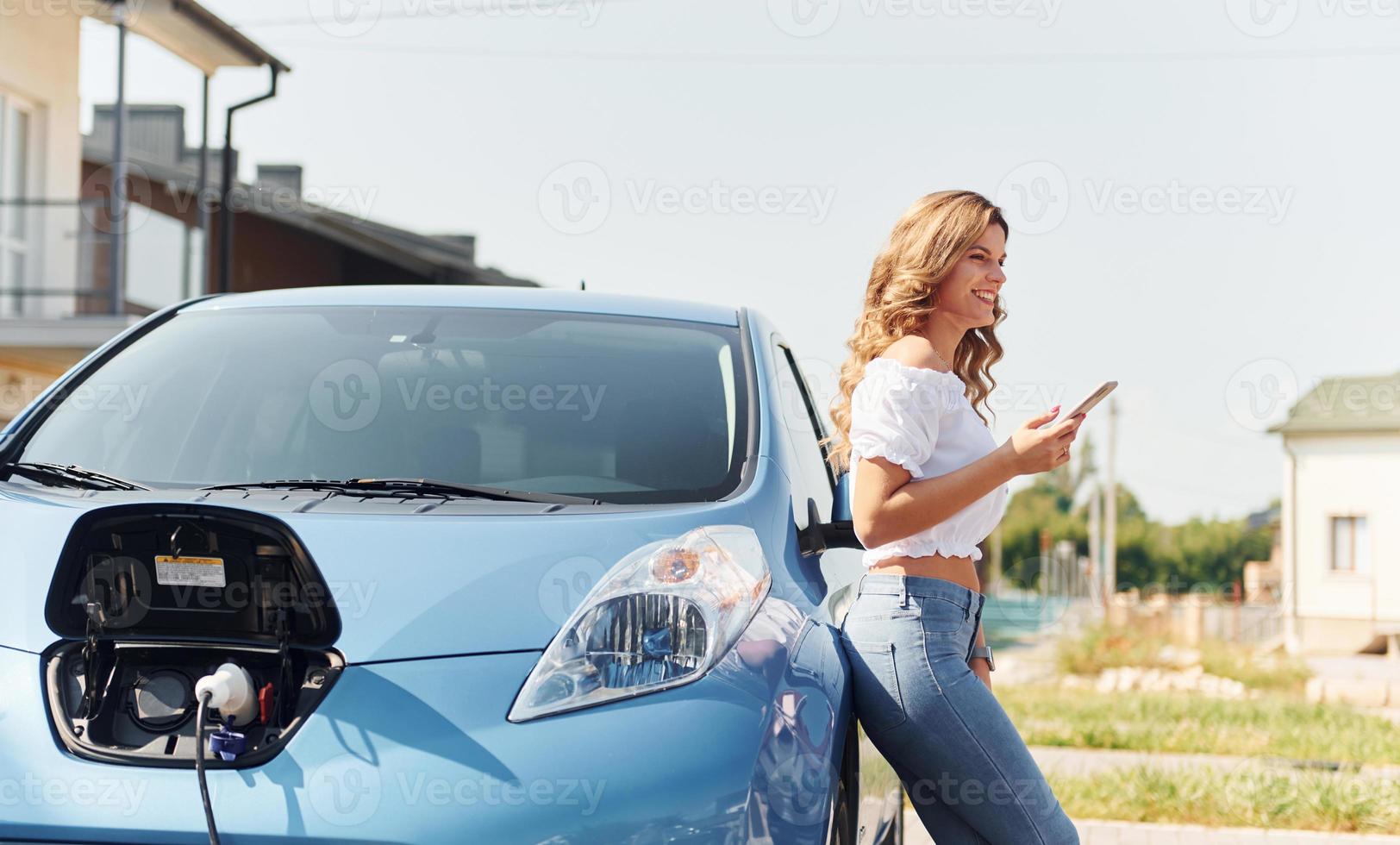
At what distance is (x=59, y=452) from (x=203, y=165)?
1325cm

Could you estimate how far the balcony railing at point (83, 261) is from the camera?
14.1m

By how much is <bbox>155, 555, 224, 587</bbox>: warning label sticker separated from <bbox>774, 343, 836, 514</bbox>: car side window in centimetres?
105

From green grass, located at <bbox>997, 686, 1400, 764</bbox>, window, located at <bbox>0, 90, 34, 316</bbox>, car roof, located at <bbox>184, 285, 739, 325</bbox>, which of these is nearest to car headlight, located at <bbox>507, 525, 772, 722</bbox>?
car roof, located at <bbox>184, 285, 739, 325</bbox>

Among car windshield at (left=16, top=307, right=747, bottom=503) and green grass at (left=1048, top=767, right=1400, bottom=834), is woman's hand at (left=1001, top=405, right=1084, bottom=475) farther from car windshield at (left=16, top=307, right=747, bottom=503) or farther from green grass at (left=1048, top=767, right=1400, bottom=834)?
green grass at (left=1048, top=767, right=1400, bottom=834)

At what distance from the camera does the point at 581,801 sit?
6.41 ft

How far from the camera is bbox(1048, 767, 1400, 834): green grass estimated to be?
5.74 metres

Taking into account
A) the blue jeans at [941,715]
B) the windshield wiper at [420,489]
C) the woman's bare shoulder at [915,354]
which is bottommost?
the blue jeans at [941,715]

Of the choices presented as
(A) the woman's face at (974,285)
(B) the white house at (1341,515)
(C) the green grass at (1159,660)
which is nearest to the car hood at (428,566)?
(A) the woman's face at (974,285)

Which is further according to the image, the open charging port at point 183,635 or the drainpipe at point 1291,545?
the drainpipe at point 1291,545

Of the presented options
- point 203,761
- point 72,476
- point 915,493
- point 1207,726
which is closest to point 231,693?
point 203,761

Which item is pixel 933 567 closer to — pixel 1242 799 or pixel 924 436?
pixel 924 436

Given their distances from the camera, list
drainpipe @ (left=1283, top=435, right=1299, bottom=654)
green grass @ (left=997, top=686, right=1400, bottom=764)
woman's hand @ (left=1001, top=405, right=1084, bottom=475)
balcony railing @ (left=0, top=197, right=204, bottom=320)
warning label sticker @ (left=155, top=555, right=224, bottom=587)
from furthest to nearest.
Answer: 1. drainpipe @ (left=1283, top=435, right=1299, bottom=654)
2. balcony railing @ (left=0, top=197, right=204, bottom=320)
3. green grass @ (left=997, top=686, right=1400, bottom=764)
4. woman's hand @ (left=1001, top=405, right=1084, bottom=475)
5. warning label sticker @ (left=155, top=555, right=224, bottom=587)

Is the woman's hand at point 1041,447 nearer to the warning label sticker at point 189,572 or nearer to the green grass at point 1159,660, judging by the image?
the warning label sticker at point 189,572

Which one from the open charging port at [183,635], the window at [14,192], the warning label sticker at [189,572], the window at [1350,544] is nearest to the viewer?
the open charging port at [183,635]
